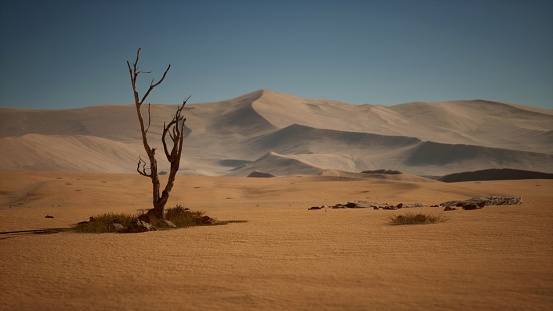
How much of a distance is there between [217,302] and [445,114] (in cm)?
14918

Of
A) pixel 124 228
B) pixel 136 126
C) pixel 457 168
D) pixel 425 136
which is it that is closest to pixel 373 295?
pixel 124 228

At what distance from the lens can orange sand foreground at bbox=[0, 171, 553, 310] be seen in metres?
5.39

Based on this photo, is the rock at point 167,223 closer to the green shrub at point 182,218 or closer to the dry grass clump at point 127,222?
the dry grass clump at point 127,222

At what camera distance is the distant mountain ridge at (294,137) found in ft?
242

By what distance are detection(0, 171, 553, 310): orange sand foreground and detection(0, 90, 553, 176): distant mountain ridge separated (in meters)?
52.2

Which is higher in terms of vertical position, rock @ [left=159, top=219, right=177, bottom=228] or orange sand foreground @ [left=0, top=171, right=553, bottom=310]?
rock @ [left=159, top=219, right=177, bottom=228]

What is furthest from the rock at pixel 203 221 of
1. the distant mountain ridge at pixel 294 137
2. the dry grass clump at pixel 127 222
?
the distant mountain ridge at pixel 294 137

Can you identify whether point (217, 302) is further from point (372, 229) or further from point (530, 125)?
point (530, 125)

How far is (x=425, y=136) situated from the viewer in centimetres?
11650

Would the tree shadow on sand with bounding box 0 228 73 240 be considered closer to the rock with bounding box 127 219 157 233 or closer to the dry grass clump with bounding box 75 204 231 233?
the dry grass clump with bounding box 75 204 231 233

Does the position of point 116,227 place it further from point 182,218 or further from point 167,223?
point 182,218

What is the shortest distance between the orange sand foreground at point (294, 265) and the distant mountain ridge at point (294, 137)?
52.2 meters

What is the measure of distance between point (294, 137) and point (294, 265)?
10593 centimetres

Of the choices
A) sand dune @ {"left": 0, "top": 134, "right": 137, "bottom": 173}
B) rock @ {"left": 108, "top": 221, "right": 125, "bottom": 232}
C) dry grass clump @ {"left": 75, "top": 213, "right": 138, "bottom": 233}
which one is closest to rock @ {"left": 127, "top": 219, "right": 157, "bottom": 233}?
rock @ {"left": 108, "top": 221, "right": 125, "bottom": 232}
